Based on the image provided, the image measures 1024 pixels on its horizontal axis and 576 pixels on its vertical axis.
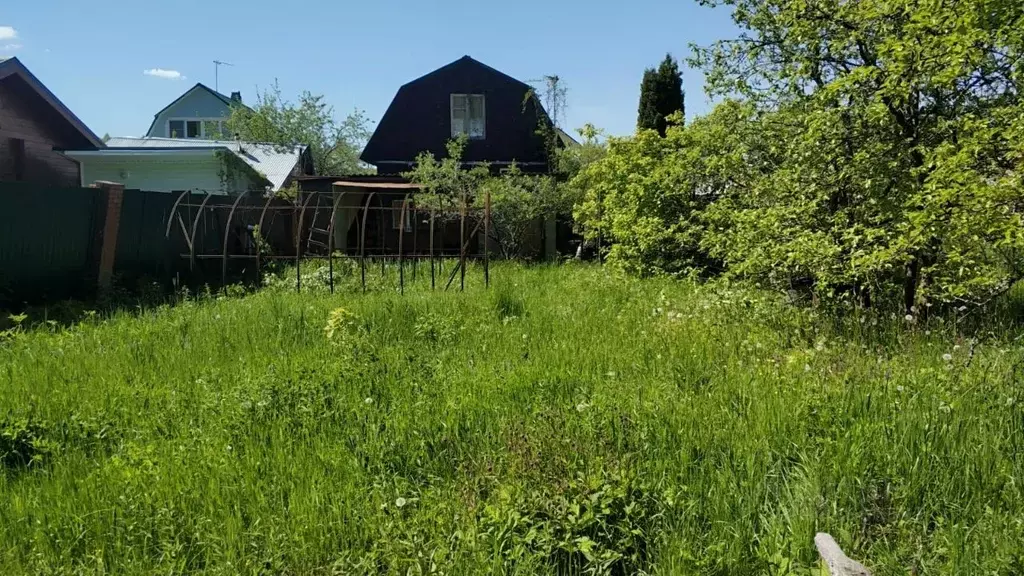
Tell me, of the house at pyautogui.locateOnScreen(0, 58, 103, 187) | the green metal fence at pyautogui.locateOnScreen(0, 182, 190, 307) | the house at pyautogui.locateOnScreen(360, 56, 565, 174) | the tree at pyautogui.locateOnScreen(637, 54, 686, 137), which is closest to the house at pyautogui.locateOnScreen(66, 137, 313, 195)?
the house at pyautogui.locateOnScreen(0, 58, 103, 187)

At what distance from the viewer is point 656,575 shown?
2.35 meters

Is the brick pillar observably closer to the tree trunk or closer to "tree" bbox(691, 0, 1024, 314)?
"tree" bbox(691, 0, 1024, 314)

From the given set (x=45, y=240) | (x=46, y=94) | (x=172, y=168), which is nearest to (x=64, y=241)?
(x=45, y=240)

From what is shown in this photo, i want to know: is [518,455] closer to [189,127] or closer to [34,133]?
[34,133]

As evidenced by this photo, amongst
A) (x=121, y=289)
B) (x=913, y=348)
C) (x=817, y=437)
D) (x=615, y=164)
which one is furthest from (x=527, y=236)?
(x=817, y=437)

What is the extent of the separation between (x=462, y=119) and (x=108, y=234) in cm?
1327

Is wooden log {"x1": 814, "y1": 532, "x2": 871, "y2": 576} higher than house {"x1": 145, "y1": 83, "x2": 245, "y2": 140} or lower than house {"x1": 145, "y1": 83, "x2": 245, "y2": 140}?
lower

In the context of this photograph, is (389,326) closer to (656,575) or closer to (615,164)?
(656,575)

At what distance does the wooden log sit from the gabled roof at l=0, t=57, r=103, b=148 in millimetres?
17536

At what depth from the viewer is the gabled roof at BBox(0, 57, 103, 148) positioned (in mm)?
13256

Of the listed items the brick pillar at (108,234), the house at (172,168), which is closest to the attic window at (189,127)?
the house at (172,168)

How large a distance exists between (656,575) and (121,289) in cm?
1019

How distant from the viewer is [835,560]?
85.0 inches

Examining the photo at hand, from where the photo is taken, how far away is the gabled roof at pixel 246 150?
16453 mm
